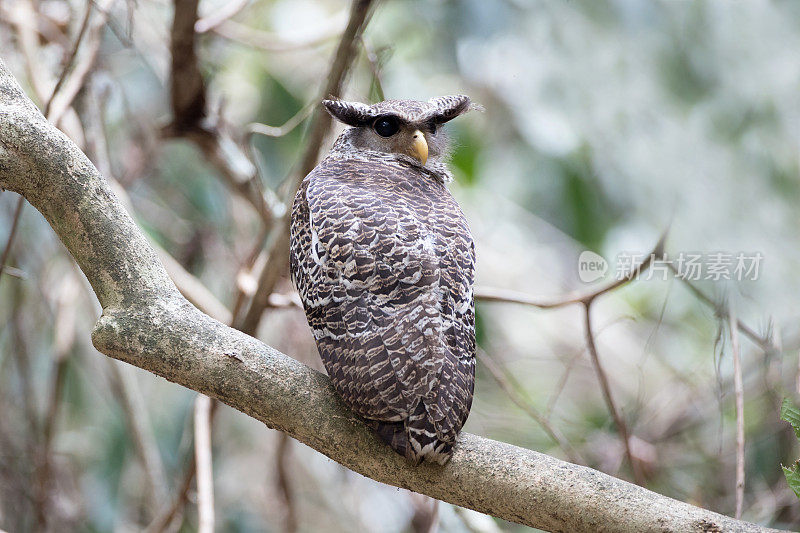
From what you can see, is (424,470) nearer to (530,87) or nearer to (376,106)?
(376,106)

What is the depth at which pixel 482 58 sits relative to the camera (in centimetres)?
577

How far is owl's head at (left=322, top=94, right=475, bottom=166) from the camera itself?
304 cm

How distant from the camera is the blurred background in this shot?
461cm

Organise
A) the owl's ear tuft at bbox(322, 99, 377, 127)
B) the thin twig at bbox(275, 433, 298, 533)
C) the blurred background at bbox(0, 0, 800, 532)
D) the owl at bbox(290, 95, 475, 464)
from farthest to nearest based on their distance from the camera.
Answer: the blurred background at bbox(0, 0, 800, 532)
the thin twig at bbox(275, 433, 298, 533)
the owl's ear tuft at bbox(322, 99, 377, 127)
the owl at bbox(290, 95, 475, 464)

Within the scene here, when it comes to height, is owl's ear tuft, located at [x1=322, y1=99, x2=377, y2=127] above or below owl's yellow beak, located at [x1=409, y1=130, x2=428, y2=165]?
above

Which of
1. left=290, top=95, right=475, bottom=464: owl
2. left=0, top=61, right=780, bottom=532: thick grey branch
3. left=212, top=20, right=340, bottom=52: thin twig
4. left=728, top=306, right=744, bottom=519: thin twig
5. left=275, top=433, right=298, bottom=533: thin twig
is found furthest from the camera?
left=212, top=20, right=340, bottom=52: thin twig

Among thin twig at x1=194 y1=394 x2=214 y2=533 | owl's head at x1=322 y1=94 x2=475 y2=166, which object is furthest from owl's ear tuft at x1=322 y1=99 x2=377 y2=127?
thin twig at x1=194 y1=394 x2=214 y2=533

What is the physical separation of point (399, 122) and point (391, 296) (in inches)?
38.8

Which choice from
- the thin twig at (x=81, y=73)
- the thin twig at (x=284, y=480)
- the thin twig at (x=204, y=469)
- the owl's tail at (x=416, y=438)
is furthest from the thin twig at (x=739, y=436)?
the thin twig at (x=81, y=73)

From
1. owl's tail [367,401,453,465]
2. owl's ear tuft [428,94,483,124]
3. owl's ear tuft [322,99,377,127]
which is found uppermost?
owl's ear tuft [428,94,483,124]

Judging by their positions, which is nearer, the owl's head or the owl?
the owl

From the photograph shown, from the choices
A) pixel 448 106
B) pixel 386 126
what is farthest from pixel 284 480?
pixel 448 106

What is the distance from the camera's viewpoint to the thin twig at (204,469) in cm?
356

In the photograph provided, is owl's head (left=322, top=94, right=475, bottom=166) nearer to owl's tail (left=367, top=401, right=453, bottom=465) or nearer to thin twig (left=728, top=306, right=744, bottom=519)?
owl's tail (left=367, top=401, right=453, bottom=465)
